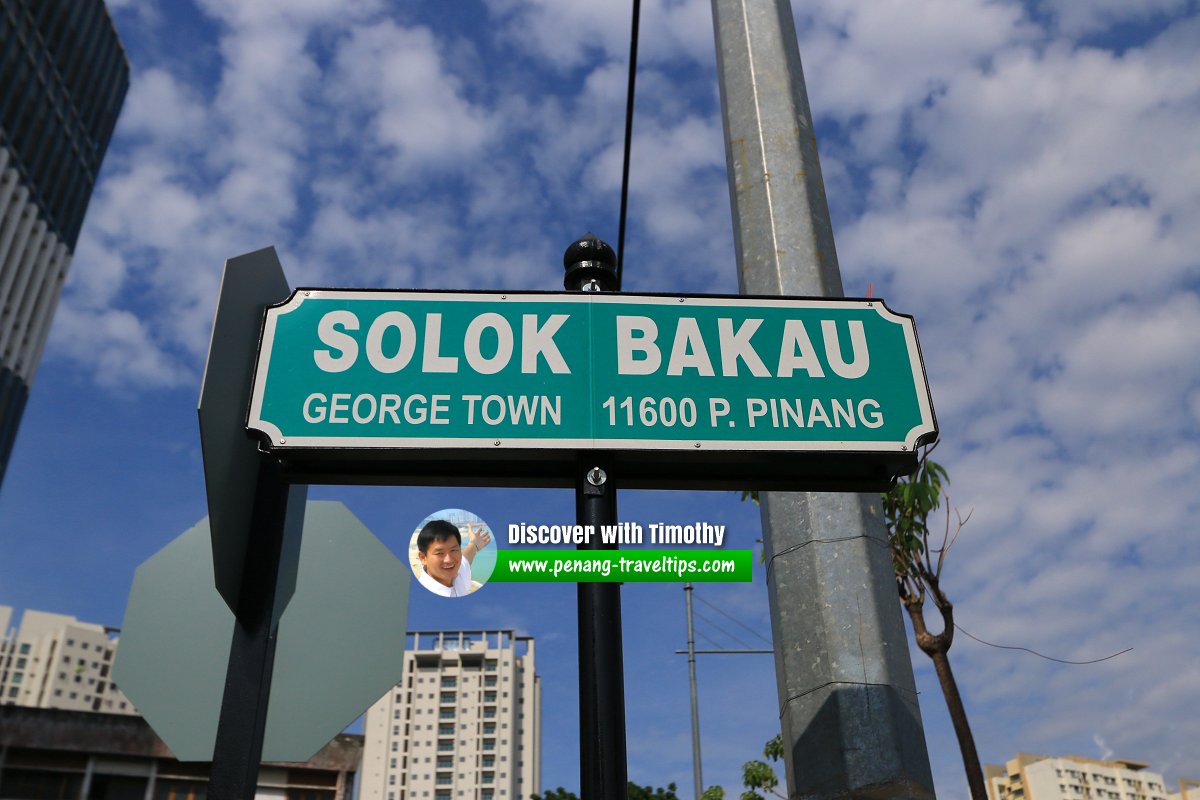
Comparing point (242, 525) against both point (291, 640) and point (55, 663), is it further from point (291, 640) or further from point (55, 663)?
point (55, 663)

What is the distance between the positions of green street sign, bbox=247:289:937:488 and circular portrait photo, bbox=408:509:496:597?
0.72 ft

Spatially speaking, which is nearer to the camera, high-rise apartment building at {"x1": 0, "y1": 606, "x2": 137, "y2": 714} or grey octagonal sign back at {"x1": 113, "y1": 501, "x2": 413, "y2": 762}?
grey octagonal sign back at {"x1": 113, "y1": 501, "x2": 413, "y2": 762}

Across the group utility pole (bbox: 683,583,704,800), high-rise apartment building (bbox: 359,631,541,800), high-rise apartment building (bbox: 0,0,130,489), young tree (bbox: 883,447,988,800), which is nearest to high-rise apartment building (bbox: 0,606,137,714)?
high-rise apartment building (bbox: 359,631,541,800)

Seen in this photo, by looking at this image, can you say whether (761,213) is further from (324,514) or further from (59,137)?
(59,137)

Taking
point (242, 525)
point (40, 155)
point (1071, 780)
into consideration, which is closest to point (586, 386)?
point (242, 525)

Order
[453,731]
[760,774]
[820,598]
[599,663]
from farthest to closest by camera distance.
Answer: [453,731] < [760,774] < [820,598] < [599,663]

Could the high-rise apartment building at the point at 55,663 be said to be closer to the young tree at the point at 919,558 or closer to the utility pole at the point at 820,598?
the young tree at the point at 919,558

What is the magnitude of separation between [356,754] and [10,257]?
6512 cm

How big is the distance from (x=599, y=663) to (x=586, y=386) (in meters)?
0.74

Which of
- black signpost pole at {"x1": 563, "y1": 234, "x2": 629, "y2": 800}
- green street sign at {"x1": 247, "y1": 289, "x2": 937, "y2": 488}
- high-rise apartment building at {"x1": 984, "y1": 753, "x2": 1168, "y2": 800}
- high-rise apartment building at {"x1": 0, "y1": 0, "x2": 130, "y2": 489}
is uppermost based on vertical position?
high-rise apartment building at {"x1": 0, "y1": 0, "x2": 130, "y2": 489}

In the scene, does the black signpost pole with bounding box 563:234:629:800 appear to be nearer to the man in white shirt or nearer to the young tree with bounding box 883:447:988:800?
the man in white shirt

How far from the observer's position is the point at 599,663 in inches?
76.7

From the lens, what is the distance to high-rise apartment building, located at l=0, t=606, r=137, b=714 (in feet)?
486

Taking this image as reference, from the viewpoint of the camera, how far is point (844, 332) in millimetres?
2572
